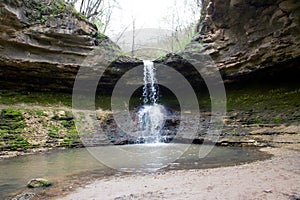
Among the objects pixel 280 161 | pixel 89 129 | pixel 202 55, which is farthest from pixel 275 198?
pixel 202 55

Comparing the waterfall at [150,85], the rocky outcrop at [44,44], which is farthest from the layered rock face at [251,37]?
the rocky outcrop at [44,44]

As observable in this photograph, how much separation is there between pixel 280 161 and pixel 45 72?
1208 centimetres

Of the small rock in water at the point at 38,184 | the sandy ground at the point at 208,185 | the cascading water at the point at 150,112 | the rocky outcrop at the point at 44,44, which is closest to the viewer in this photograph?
the sandy ground at the point at 208,185

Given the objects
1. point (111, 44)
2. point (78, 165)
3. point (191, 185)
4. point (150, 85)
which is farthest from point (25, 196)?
point (150, 85)

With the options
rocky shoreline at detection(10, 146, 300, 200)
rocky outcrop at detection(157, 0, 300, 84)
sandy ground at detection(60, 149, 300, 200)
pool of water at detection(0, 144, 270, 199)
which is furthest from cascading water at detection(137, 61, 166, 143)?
sandy ground at detection(60, 149, 300, 200)

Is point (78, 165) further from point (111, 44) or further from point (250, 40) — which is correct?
point (111, 44)

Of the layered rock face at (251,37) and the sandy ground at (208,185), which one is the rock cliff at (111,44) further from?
the sandy ground at (208,185)

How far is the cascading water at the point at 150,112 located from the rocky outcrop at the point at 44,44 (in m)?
2.30

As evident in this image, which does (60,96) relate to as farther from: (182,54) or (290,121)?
(290,121)

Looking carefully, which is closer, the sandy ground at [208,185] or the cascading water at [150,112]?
the sandy ground at [208,185]

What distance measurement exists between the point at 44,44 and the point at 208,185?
11.6 meters

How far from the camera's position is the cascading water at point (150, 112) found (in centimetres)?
1189

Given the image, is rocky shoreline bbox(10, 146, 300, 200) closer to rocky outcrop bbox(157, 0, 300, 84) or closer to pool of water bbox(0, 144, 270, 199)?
pool of water bbox(0, 144, 270, 199)

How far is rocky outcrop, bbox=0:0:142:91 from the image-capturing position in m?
11.2
